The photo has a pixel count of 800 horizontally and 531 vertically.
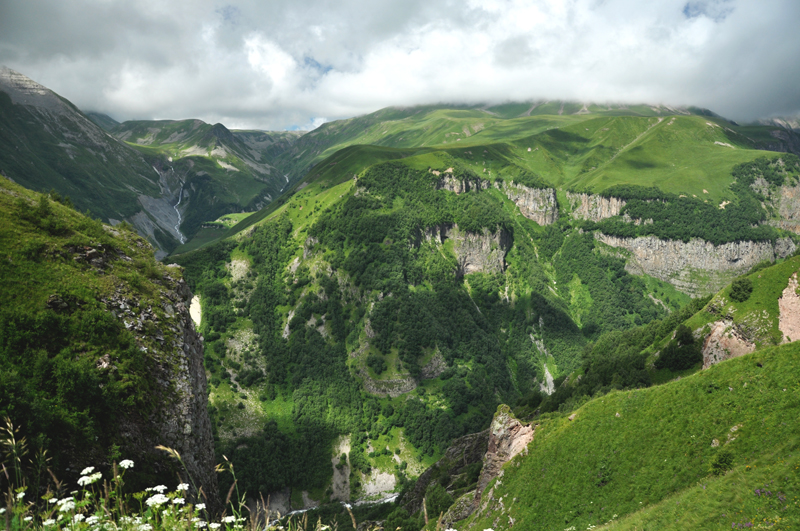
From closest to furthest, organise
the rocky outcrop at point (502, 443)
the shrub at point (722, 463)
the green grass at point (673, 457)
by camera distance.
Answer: the green grass at point (673, 457)
the shrub at point (722, 463)
the rocky outcrop at point (502, 443)

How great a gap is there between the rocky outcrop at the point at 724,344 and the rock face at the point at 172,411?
66621 millimetres

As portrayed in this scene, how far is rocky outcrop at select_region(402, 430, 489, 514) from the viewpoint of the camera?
8844 cm

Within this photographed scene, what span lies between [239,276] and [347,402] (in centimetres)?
8437

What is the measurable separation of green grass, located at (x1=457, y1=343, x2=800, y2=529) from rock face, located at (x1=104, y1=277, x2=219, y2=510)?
27.9 meters

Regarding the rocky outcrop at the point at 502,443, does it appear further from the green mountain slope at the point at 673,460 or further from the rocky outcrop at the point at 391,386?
the rocky outcrop at the point at 391,386

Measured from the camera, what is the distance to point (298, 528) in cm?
970

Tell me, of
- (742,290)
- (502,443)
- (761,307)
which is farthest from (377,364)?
(761,307)

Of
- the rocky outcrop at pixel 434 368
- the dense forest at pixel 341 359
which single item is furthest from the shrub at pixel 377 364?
the rocky outcrop at pixel 434 368

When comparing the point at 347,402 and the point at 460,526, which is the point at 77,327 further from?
the point at 347,402

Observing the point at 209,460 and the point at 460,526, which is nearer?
the point at 209,460

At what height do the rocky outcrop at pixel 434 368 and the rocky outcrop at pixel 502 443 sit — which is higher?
the rocky outcrop at pixel 502 443

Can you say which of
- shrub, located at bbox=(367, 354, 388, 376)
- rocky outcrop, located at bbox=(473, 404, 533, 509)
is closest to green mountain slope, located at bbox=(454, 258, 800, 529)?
rocky outcrop, located at bbox=(473, 404, 533, 509)

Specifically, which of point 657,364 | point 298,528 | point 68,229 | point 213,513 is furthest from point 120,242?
point 657,364

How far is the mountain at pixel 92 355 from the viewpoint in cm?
2002
